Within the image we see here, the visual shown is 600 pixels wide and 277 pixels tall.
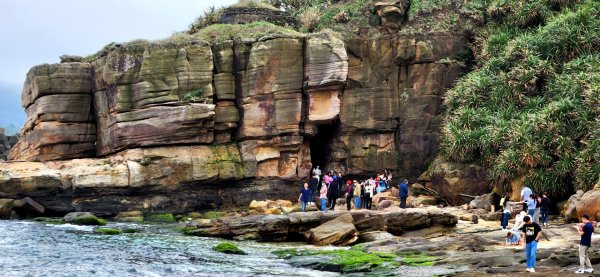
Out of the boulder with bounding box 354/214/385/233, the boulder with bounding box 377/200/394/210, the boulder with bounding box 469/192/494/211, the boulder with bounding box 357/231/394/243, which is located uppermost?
the boulder with bounding box 469/192/494/211

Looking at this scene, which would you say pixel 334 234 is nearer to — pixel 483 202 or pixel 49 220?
pixel 483 202

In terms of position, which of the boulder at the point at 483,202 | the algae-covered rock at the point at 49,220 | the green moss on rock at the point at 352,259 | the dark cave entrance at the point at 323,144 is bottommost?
the algae-covered rock at the point at 49,220

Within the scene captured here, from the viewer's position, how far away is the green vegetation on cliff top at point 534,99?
96.4 feet

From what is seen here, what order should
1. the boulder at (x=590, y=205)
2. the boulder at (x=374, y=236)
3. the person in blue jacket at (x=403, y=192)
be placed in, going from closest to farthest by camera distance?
1. the boulder at (x=590, y=205)
2. the boulder at (x=374, y=236)
3. the person in blue jacket at (x=403, y=192)

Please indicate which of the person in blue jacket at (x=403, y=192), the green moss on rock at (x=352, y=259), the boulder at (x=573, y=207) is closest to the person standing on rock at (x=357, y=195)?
the person in blue jacket at (x=403, y=192)

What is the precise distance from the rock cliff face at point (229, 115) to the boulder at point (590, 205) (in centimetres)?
1412

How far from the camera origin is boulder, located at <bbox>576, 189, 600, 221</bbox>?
23938mm

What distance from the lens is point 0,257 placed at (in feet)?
65.3

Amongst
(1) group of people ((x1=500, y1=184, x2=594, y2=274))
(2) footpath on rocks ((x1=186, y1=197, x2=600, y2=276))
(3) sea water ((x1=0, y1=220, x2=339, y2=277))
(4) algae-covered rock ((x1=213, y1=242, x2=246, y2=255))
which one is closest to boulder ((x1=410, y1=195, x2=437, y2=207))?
(2) footpath on rocks ((x1=186, y1=197, x2=600, y2=276))

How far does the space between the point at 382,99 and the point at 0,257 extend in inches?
960

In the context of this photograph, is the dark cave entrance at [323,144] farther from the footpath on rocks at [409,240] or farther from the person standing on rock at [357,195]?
the footpath on rocks at [409,240]

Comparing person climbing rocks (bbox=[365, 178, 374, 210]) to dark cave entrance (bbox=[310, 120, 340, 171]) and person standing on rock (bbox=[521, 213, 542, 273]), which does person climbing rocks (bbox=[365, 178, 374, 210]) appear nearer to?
dark cave entrance (bbox=[310, 120, 340, 171])

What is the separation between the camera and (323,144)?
1596 inches

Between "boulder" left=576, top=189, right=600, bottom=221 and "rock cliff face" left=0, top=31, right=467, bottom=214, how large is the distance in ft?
46.3
